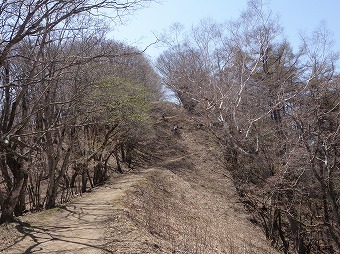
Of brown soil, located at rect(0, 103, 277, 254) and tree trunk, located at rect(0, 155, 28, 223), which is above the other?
tree trunk, located at rect(0, 155, 28, 223)

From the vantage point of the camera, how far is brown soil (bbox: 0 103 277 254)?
786 cm

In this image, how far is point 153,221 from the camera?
1145 cm

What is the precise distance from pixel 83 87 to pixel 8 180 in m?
3.25

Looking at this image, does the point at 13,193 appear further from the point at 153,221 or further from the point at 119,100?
the point at 119,100

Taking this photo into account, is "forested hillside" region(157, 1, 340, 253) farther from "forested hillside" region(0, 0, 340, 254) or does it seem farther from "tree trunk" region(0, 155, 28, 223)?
"tree trunk" region(0, 155, 28, 223)

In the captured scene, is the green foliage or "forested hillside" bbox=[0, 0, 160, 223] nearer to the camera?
"forested hillside" bbox=[0, 0, 160, 223]

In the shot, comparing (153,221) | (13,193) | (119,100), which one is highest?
(119,100)

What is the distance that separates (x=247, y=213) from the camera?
1972 cm

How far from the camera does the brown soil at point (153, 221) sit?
7859mm

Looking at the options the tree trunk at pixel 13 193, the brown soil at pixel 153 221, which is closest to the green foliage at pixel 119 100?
the brown soil at pixel 153 221

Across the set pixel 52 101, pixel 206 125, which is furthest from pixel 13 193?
pixel 206 125

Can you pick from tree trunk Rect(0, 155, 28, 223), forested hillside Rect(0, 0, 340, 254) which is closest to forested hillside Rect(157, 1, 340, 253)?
forested hillside Rect(0, 0, 340, 254)

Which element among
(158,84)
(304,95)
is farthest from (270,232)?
(158,84)

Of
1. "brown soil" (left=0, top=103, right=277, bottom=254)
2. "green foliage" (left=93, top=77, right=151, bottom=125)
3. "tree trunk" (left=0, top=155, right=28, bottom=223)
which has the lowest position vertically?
"brown soil" (left=0, top=103, right=277, bottom=254)
